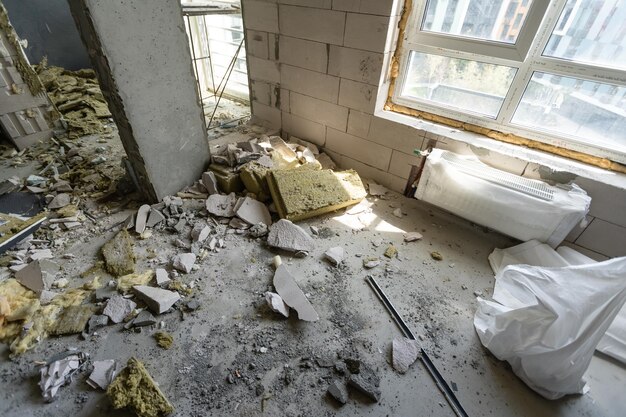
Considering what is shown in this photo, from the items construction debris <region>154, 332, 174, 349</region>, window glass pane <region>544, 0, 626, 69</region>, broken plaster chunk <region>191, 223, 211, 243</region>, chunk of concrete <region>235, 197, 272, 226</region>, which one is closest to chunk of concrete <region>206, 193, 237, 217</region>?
chunk of concrete <region>235, 197, 272, 226</region>

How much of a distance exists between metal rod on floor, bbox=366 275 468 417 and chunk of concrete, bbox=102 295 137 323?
5.14ft

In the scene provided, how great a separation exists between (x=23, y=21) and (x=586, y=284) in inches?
275

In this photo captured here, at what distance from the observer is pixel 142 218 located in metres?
2.42

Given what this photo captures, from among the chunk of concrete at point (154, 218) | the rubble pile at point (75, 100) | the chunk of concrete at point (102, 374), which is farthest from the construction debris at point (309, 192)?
the rubble pile at point (75, 100)

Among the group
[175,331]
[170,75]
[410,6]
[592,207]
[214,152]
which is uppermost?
[410,6]

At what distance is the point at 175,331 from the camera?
5.76 feet

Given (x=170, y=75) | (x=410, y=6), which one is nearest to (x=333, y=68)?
A: (x=410, y=6)

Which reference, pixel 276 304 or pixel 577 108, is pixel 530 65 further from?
pixel 276 304

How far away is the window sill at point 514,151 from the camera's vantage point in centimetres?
203

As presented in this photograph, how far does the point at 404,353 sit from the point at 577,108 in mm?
2115

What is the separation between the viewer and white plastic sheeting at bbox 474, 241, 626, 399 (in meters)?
1.29

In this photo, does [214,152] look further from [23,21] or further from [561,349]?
[23,21]

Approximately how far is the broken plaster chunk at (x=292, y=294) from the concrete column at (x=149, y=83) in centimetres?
140

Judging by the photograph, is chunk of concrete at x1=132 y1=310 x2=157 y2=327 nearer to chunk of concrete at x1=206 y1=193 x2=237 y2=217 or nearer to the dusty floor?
the dusty floor
